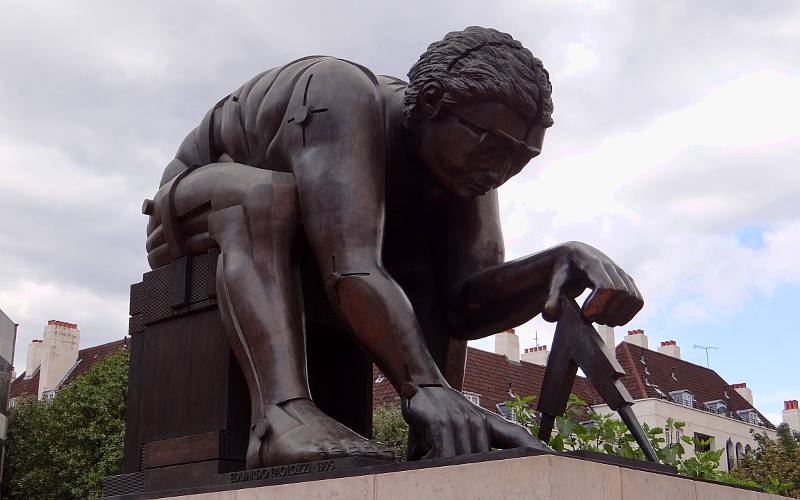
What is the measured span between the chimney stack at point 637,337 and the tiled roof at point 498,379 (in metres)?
6.42

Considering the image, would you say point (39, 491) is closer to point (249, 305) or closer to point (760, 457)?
point (760, 457)

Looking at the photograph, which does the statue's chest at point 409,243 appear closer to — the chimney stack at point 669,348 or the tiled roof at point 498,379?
the tiled roof at point 498,379

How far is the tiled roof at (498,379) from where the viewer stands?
38.5m

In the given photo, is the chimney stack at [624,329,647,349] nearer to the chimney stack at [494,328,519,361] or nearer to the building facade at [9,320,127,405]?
the chimney stack at [494,328,519,361]

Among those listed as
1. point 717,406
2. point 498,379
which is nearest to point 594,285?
point 498,379

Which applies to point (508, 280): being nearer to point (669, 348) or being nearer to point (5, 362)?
point (5, 362)

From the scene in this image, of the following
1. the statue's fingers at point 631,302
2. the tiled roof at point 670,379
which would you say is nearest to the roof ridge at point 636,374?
the tiled roof at point 670,379

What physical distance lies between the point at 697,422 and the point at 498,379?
36.2 feet

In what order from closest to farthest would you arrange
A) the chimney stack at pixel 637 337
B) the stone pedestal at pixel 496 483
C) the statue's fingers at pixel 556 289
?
the stone pedestal at pixel 496 483, the statue's fingers at pixel 556 289, the chimney stack at pixel 637 337

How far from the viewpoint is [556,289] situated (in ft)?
12.8

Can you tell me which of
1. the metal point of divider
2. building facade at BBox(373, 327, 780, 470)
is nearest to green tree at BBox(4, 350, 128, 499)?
building facade at BBox(373, 327, 780, 470)

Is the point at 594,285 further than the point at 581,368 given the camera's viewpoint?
Yes

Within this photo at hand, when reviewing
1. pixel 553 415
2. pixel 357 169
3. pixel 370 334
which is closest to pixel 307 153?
pixel 357 169

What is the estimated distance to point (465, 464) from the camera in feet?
9.71
